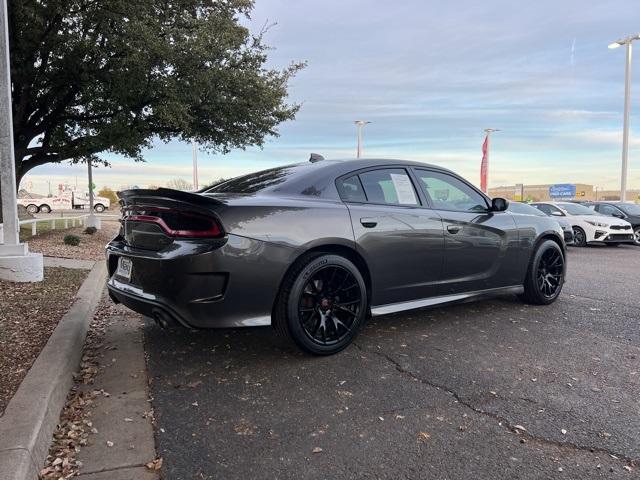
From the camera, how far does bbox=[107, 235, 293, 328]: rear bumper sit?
11.3 ft

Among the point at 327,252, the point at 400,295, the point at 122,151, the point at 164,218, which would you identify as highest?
the point at 122,151

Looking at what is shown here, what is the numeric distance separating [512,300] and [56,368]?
4.94 m

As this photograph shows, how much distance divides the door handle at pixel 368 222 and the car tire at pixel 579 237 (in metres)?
13.1

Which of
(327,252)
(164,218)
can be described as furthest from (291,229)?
(164,218)

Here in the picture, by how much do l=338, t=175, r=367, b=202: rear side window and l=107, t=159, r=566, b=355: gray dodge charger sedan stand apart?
1cm

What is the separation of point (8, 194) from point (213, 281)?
439 centimetres

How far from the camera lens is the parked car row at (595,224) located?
581 inches

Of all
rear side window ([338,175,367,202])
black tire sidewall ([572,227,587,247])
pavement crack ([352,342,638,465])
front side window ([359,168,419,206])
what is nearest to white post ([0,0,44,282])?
rear side window ([338,175,367,202])

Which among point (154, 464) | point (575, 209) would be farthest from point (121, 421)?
point (575, 209)

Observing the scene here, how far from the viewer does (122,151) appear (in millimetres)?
13016

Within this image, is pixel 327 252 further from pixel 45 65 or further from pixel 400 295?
pixel 45 65

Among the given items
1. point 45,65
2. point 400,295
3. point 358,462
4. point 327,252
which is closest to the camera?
point 358,462

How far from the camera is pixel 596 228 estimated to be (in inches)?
586

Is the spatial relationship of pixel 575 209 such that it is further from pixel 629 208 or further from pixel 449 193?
pixel 449 193
